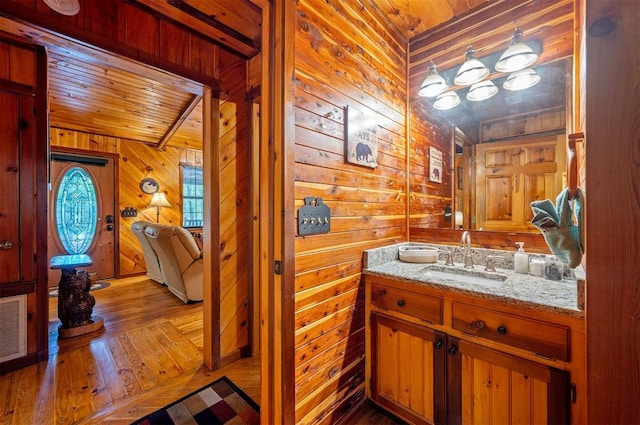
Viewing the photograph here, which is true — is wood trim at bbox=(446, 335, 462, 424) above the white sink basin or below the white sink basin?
below

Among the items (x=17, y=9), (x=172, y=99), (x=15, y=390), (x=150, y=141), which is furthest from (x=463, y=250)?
(x=150, y=141)

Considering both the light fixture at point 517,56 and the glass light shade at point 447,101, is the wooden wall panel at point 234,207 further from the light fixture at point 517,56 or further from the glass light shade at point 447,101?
the light fixture at point 517,56

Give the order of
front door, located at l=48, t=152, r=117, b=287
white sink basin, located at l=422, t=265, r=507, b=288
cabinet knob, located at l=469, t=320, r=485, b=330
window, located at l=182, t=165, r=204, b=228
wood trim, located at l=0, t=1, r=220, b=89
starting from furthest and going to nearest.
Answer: window, located at l=182, t=165, r=204, b=228
front door, located at l=48, t=152, r=117, b=287
white sink basin, located at l=422, t=265, r=507, b=288
wood trim, located at l=0, t=1, r=220, b=89
cabinet knob, located at l=469, t=320, r=485, b=330

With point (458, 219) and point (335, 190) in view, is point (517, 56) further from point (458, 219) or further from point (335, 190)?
point (335, 190)

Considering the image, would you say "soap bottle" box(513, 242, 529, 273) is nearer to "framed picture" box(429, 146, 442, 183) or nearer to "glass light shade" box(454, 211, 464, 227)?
"glass light shade" box(454, 211, 464, 227)

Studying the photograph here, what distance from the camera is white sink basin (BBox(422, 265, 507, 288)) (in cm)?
148

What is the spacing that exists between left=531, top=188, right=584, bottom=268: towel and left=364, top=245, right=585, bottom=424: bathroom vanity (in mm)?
186

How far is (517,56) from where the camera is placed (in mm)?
1530

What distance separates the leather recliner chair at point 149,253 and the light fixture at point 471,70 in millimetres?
4314

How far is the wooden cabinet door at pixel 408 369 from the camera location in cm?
135

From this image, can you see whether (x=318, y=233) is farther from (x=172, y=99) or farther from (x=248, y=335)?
(x=172, y=99)

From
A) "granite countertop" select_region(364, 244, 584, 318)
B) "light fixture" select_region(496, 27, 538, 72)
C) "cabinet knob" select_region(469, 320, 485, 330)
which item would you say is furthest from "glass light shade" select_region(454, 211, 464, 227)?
"light fixture" select_region(496, 27, 538, 72)

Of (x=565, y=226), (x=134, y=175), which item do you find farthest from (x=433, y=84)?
(x=134, y=175)

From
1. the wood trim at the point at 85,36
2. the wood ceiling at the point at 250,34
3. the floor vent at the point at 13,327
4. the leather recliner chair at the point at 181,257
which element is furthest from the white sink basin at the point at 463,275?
the floor vent at the point at 13,327
